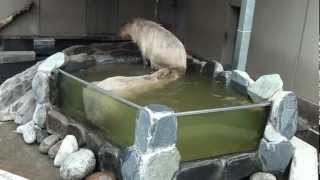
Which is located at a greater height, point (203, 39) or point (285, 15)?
point (285, 15)

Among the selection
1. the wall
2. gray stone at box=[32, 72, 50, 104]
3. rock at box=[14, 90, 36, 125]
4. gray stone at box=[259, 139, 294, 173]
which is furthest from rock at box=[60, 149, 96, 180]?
the wall

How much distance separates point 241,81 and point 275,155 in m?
0.95

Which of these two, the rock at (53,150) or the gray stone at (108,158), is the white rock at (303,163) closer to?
the gray stone at (108,158)

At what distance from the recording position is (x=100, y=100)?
439 cm

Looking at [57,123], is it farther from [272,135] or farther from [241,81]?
[272,135]

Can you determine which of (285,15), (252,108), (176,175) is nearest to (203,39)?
(285,15)

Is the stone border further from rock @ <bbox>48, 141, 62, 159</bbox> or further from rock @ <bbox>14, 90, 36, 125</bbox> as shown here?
rock @ <bbox>14, 90, 36, 125</bbox>

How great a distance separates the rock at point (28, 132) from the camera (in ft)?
16.8

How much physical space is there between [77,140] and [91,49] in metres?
1.98

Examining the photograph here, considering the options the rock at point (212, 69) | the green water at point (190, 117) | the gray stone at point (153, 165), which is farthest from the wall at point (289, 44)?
the gray stone at point (153, 165)

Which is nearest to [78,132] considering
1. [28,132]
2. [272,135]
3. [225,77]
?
[28,132]

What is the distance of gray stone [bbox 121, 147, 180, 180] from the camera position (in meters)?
3.63

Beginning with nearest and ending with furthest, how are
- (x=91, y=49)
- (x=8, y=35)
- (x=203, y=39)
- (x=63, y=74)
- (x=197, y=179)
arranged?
1. (x=197, y=179)
2. (x=63, y=74)
3. (x=91, y=49)
4. (x=8, y=35)
5. (x=203, y=39)

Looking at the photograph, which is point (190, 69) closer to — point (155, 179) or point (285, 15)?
point (285, 15)
